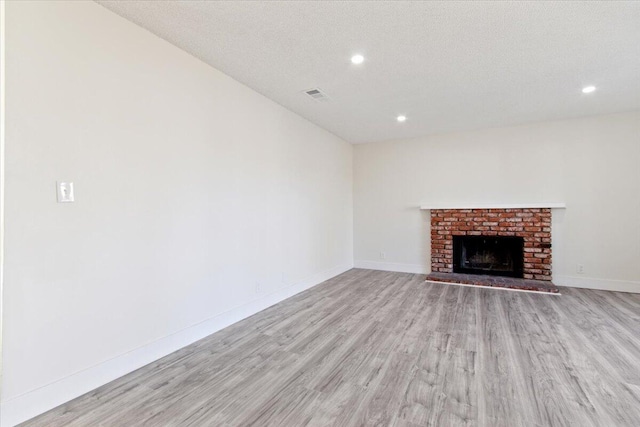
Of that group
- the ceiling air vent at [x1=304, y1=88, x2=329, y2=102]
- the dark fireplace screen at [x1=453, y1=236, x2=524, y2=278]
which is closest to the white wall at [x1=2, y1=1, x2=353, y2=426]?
the ceiling air vent at [x1=304, y1=88, x2=329, y2=102]

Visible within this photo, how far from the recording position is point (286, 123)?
401 centimetres

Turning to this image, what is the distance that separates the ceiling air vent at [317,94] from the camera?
342 centimetres

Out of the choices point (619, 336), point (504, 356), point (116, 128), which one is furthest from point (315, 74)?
point (619, 336)

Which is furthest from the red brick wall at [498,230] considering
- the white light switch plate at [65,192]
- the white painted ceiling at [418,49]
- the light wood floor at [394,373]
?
the white light switch plate at [65,192]

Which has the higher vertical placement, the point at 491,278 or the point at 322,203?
the point at 322,203

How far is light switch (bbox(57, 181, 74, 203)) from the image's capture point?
5.90ft

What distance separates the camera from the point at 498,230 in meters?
4.88

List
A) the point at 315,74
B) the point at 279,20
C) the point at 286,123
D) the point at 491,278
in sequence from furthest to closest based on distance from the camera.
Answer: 1. the point at 491,278
2. the point at 286,123
3. the point at 315,74
4. the point at 279,20

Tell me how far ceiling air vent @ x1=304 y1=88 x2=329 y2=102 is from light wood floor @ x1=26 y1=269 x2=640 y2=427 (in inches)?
101

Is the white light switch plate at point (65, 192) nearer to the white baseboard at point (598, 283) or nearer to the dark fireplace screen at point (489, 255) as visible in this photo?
the dark fireplace screen at point (489, 255)

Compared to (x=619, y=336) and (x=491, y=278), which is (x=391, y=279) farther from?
(x=619, y=336)

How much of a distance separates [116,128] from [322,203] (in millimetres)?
3236

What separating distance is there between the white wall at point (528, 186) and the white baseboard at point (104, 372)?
3.38 m

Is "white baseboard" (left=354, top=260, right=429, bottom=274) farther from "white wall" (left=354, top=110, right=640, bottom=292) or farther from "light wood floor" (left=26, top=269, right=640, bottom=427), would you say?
"light wood floor" (left=26, top=269, right=640, bottom=427)
